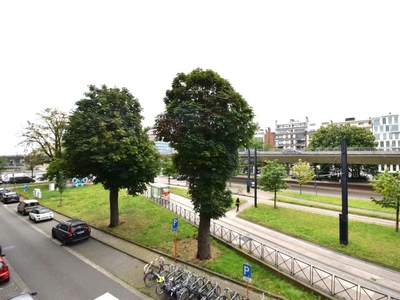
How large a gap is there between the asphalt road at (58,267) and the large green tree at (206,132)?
16.6 ft

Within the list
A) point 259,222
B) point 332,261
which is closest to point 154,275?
point 332,261

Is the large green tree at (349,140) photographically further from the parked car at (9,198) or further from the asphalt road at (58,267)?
the parked car at (9,198)

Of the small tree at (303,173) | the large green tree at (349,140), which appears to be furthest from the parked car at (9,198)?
the large green tree at (349,140)

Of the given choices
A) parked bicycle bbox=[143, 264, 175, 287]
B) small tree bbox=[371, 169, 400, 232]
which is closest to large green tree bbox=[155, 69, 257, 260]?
parked bicycle bbox=[143, 264, 175, 287]

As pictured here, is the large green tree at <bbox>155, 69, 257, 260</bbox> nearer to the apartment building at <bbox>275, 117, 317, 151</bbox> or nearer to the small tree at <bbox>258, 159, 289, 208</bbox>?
the small tree at <bbox>258, 159, 289, 208</bbox>

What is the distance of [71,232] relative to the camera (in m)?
15.0

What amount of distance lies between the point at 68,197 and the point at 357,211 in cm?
3518

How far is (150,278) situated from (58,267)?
17.8ft

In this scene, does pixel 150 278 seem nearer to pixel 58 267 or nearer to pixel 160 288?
pixel 160 288

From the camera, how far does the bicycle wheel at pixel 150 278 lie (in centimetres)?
1036

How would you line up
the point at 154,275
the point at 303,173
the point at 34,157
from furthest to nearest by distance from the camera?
the point at 34,157, the point at 303,173, the point at 154,275

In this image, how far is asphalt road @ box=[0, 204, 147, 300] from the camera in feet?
32.3

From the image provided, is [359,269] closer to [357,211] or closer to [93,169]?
[357,211]

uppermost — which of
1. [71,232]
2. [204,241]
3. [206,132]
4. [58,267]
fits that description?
[206,132]
